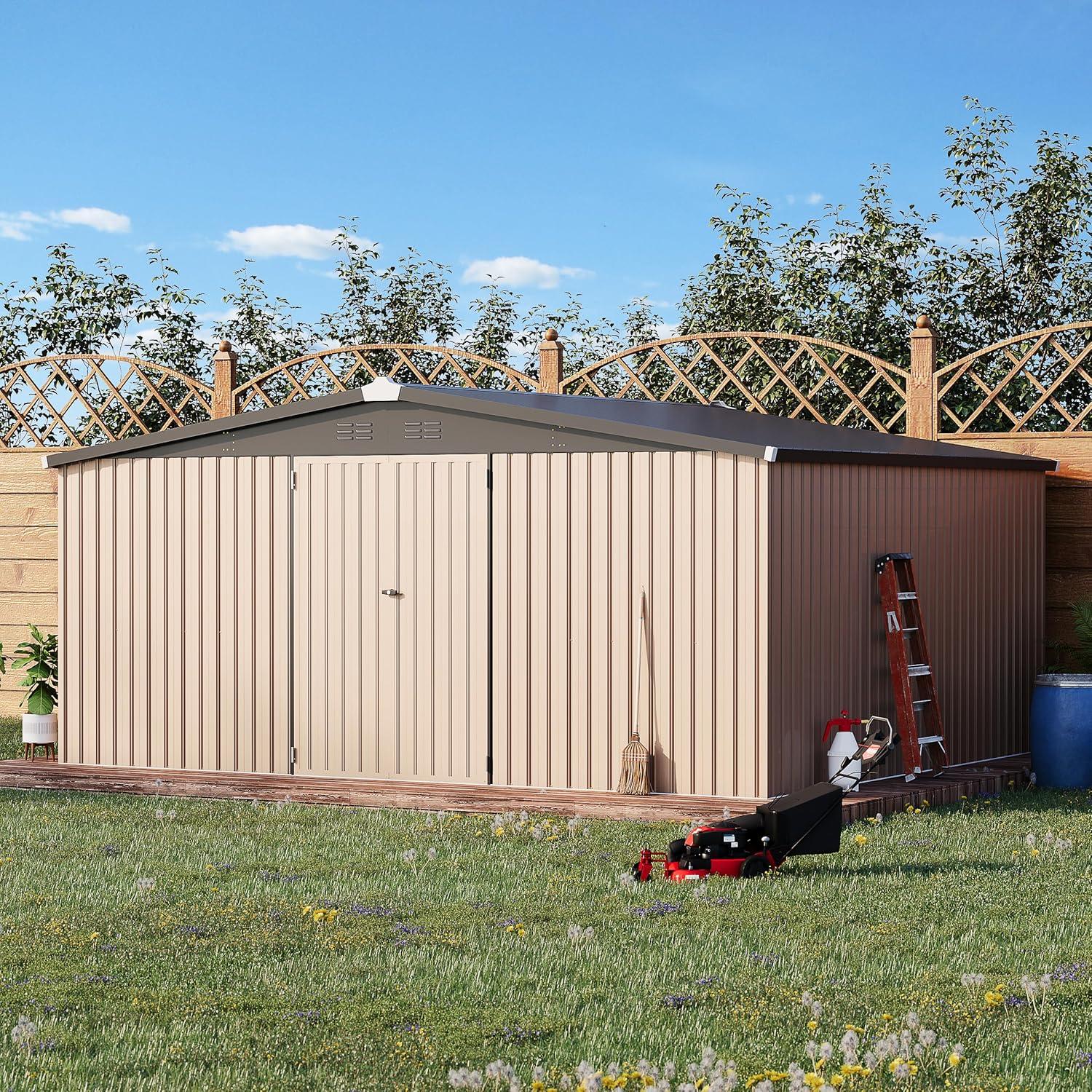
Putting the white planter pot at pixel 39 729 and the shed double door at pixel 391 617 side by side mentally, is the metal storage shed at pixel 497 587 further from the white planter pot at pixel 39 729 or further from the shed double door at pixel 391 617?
the white planter pot at pixel 39 729

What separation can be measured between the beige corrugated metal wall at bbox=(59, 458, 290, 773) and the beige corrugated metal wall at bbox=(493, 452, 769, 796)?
145 centimetres

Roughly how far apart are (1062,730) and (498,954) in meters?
5.58

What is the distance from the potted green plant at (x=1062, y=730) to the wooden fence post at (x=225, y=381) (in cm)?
684

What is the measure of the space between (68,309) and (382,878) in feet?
48.2

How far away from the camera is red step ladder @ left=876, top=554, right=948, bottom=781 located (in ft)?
31.1

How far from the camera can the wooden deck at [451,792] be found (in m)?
8.51

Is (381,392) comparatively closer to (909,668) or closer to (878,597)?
(878,597)

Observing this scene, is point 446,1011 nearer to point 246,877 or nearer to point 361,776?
point 246,877

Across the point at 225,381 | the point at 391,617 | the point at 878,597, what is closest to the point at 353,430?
the point at 391,617

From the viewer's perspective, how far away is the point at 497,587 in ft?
30.4

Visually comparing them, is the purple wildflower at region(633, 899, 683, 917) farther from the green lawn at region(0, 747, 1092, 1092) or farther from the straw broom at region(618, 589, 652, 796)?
the straw broom at region(618, 589, 652, 796)

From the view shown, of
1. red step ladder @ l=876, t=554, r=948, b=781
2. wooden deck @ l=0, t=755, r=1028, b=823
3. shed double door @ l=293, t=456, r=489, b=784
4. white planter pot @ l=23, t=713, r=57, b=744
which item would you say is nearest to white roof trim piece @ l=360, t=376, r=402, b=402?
shed double door @ l=293, t=456, r=489, b=784

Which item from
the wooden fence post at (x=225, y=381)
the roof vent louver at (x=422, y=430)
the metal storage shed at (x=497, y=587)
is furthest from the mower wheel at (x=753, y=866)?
the wooden fence post at (x=225, y=381)

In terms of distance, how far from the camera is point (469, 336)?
21.2m
